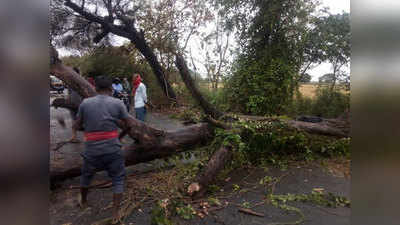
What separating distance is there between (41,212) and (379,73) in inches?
35.3

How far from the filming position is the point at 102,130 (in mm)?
2301

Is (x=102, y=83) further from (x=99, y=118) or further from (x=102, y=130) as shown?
(x=102, y=130)

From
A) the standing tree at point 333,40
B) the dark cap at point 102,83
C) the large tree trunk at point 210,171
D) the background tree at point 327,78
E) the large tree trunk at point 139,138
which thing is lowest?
the large tree trunk at point 210,171

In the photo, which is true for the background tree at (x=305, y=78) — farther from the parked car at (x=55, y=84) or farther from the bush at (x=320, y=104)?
the parked car at (x=55, y=84)

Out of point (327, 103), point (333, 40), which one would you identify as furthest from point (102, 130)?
point (327, 103)

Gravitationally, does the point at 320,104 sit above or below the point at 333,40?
below

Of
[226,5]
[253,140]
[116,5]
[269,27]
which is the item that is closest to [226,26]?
[226,5]

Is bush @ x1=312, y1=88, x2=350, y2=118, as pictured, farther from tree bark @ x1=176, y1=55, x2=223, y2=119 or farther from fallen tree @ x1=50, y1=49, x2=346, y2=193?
tree bark @ x1=176, y1=55, x2=223, y2=119

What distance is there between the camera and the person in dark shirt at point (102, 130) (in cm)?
228

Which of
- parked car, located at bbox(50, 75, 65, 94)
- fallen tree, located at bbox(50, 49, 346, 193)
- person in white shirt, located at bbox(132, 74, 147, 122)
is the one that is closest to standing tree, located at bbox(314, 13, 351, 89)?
fallen tree, located at bbox(50, 49, 346, 193)

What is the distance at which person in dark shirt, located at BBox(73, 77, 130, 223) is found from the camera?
7.47 feet

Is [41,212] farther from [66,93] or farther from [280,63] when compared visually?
[280,63]

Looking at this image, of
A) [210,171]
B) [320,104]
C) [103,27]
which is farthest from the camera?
[320,104]

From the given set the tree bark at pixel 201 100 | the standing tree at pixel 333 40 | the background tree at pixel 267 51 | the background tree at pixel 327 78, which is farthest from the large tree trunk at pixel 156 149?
the background tree at pixel 327 78
